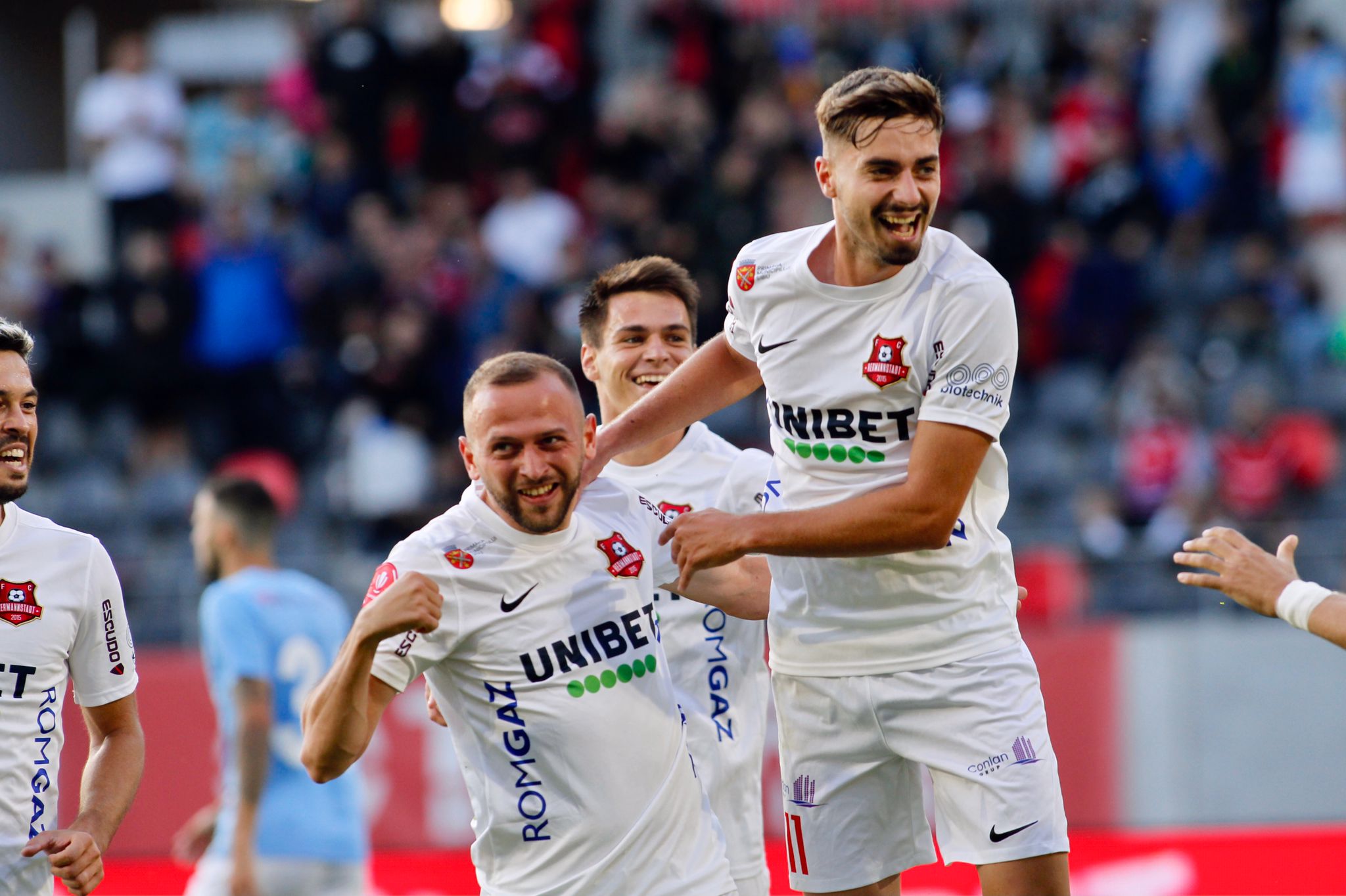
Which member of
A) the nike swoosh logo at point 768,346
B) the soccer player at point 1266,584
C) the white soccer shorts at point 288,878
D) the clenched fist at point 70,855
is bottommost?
the white soccer shorts at point 288,878

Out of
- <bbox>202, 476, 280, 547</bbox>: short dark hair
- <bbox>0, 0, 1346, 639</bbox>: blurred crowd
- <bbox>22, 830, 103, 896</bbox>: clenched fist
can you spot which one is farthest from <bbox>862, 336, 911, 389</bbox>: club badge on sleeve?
<bbox>0, 0, 1346, 639</bbox>: blurred crowd

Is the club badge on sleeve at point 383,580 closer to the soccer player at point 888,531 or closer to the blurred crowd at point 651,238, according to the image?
the soccer player at point 888,531

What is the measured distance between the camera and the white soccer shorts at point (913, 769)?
4.23m

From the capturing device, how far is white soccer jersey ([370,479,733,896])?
398 cm

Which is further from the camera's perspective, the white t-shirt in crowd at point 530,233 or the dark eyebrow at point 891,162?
the white t-shirt in crowd at point 530,233

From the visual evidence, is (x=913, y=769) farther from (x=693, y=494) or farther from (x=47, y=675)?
(x=47, y=675)

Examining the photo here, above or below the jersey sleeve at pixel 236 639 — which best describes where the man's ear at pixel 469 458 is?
above

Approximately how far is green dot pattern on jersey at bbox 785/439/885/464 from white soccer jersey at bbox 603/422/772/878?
2.20ft

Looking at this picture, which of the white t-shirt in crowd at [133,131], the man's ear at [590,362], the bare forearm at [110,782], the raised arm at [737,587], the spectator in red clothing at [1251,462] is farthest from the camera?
the white t-shirt in crowd at [133,131]

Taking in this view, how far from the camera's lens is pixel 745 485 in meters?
5.26

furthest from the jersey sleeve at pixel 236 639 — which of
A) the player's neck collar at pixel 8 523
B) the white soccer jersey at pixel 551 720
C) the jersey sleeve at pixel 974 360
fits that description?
the jersey sleeve at pixel 974 360

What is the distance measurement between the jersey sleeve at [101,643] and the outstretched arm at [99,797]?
0.05 meters

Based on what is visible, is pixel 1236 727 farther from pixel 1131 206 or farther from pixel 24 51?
pixel 24 51

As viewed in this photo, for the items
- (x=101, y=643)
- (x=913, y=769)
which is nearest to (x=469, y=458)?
(x=101, y=643)
